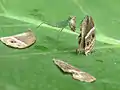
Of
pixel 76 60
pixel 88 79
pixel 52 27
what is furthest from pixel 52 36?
pixel 88 79

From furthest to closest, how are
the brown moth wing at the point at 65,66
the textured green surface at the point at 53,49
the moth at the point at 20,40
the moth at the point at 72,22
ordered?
the moth at the point at 72,22, the moth at the point at 20,40, the brown moth wing at the point at 65,66, the textured green surface at the point at 53,49

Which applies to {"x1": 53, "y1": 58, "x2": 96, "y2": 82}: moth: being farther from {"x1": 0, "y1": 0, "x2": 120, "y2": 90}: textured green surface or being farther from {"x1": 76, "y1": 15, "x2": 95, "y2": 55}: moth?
{"x1": 76, "y1": 15, "x2": 95, "y2": 55}: moth

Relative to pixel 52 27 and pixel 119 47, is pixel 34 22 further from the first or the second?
pixel 119 47

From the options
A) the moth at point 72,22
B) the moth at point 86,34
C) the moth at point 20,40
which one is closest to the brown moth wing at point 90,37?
the moth at point 86,34

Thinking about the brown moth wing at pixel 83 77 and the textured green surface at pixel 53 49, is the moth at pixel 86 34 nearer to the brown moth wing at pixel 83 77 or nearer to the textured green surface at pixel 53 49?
the textured green surface at pixel 53 49

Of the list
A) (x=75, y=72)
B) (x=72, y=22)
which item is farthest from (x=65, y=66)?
(x=72, y=22)

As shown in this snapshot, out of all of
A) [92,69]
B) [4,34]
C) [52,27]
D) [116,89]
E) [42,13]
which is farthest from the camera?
[42,13]
